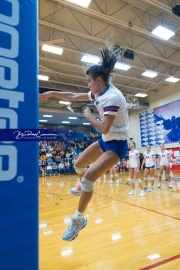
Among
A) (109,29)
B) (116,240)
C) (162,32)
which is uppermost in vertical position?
(109,29)

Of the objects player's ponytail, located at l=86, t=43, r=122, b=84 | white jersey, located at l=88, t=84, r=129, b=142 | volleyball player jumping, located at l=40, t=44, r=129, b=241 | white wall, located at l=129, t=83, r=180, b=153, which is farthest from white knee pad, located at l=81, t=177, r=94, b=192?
white wall, located at l=129, t=83, r=180, b=153

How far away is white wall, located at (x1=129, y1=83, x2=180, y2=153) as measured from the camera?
15.1 m

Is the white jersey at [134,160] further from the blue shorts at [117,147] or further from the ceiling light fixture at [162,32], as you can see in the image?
the blue shorts at [117,147]

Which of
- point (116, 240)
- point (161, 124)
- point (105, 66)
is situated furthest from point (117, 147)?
point (161, 124)

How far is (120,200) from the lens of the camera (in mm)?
5660

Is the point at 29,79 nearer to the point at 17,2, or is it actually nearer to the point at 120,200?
the point at 17,2

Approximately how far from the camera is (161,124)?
51.0ft

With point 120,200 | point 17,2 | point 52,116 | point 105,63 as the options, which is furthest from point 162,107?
point 17,2

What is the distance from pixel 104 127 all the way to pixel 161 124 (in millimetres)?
14578

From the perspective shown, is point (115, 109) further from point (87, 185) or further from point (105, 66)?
point (87, 185)

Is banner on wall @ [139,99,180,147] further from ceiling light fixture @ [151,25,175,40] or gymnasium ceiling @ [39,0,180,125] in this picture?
ceiling light fixture @ [151,25,175,40]

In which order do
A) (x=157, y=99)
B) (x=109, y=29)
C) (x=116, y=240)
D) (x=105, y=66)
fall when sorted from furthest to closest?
(x=157, y=99)
(x=109, y=29)
(x=116, y=240)
(x=105, y=66)

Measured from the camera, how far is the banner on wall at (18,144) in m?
1.21

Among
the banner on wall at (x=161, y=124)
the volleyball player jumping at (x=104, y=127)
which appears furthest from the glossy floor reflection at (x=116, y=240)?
the banner on wall at (x=161, y=124)
